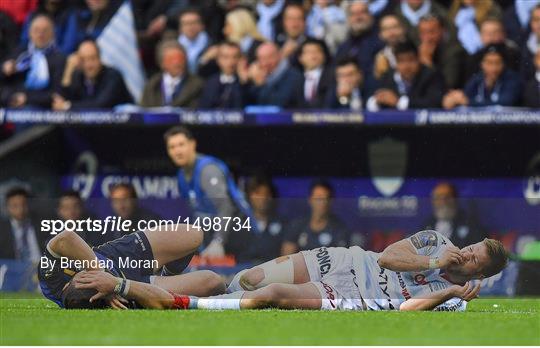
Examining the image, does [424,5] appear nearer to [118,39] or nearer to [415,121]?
[415,121]

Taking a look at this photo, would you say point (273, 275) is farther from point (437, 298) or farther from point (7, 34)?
point (7, 34)

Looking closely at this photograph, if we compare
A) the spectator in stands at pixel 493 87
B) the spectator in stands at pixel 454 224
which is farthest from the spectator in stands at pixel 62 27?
the spectator in stands at pixel 454 224

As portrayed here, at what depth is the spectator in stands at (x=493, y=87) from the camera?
47.2 ft

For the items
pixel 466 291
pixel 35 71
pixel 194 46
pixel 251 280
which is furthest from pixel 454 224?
pixel 35 71

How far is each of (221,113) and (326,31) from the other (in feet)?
7.07

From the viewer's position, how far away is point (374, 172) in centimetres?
1504

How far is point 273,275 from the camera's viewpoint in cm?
1068

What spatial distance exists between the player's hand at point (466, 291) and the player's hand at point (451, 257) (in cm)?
19

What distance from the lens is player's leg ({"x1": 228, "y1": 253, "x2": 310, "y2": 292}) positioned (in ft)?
34.9

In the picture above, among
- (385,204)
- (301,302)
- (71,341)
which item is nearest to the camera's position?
(71,341)

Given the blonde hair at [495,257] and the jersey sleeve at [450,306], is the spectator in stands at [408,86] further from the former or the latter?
the jersey sleeve at [450,306]

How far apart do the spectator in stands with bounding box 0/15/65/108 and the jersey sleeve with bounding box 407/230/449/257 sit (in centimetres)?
600

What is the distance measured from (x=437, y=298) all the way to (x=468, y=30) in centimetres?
571

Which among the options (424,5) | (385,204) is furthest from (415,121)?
(385,204)
